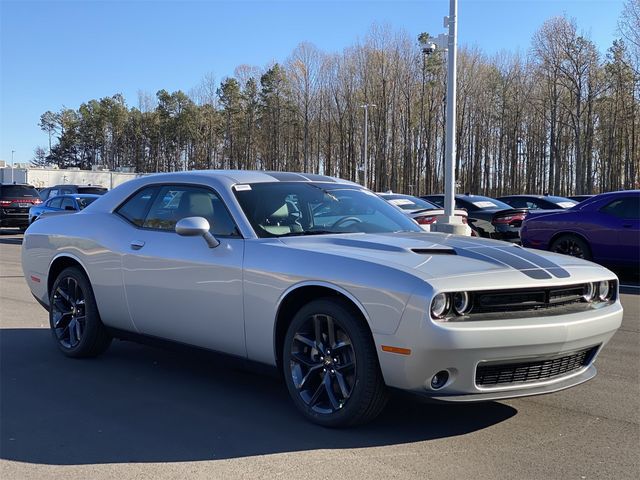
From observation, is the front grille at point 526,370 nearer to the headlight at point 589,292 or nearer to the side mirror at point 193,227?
the headlight at point 589,292

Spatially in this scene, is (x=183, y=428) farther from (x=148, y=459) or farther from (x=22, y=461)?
(x=22, y=461)

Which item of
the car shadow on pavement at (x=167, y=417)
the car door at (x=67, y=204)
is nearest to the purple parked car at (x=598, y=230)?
the car shadow on pavement at (x=167, y=417)

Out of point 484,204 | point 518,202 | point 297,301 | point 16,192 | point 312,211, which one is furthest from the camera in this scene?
point 16,192

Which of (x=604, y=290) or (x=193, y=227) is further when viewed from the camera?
(x=193, y=227)

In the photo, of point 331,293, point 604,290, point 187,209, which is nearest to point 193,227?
point 187,209

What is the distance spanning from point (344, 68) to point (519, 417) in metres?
61.6

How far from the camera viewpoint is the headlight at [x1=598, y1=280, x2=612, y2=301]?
4.11 meters

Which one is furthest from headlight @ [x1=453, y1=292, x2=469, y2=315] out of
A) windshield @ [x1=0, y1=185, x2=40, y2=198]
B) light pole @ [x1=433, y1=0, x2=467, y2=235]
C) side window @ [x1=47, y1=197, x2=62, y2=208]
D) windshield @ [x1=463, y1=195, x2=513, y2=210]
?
windshield @ [x1=0, y1=185, x2=40, y2=198]

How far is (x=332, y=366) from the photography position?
385 centimetres

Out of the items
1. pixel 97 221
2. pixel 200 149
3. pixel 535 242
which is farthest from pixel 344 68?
pixel 97 221

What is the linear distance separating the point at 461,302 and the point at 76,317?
362cm

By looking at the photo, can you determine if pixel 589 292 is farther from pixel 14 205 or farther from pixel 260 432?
pixel 14 205

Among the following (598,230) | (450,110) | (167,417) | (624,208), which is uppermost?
(450,110)

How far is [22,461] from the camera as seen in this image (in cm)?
352
